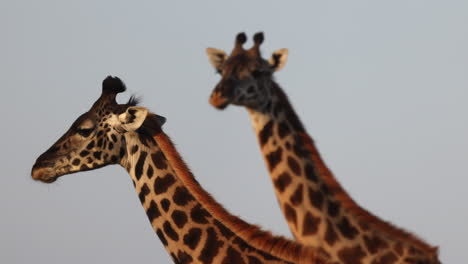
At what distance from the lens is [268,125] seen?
11.8 metres

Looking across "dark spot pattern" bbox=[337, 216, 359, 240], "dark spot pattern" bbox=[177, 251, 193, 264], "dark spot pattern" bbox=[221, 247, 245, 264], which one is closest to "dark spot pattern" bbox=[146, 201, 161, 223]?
"dark spot pattern" bbox=[177, 251, 193, 264]

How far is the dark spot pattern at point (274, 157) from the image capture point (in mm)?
11711

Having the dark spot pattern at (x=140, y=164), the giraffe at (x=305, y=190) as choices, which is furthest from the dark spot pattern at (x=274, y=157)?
the dark spot pattern at (x=140, y=164)

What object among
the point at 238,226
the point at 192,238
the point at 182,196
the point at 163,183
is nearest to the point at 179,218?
the point at 182,196

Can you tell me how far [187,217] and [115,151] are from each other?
1876 mm

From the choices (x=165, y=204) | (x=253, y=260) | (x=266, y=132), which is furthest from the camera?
A: (x=165, y=204)

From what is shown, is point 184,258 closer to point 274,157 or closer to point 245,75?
point 274,157

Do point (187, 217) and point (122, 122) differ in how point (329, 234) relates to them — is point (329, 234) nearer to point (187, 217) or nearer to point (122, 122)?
point (187, 217)

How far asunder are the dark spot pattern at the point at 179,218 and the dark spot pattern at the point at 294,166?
191cm

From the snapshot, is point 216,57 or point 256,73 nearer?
point 256,73

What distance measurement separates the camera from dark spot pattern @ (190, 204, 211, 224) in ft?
41.3

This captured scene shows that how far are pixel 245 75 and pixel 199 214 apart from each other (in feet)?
7.44

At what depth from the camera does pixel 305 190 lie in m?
11.6

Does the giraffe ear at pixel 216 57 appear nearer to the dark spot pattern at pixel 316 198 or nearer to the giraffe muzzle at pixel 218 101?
the giraffe muzzle at pixel 218 101
